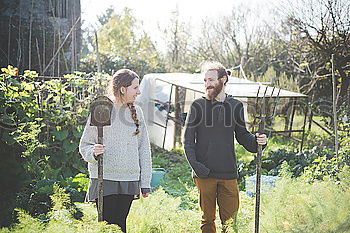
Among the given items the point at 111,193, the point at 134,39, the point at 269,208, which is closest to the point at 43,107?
the point at 111,193

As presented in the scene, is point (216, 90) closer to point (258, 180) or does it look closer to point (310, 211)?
point (258, 180)

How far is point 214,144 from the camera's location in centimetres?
288

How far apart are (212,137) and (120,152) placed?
Result: 63 centimetres

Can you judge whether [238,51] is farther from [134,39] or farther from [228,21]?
[134,39]

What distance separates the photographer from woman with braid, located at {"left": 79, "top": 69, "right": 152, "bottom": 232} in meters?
2.68

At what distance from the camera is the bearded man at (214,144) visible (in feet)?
9.44

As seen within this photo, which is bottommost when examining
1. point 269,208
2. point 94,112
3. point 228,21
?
point 269,208

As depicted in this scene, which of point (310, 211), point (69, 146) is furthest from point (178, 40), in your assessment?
point (310, 211)

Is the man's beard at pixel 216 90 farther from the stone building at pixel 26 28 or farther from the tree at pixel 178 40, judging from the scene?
the tree at pixel 178 40

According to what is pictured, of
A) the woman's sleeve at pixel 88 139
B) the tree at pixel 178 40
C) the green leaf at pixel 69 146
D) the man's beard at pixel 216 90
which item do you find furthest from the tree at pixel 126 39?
the woman's sleeve at pixel 88 139

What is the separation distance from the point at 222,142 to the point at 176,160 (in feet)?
14.8

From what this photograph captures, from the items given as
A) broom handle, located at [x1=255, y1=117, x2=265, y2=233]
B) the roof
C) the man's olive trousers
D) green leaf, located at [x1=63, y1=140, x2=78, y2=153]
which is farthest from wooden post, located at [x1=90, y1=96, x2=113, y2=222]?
the roof

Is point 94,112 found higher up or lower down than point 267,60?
lower down

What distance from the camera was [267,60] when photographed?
14.0m
